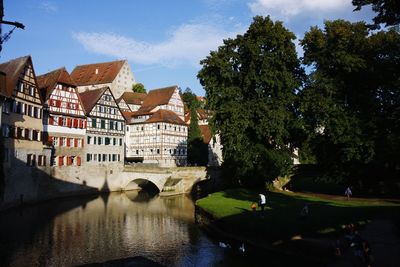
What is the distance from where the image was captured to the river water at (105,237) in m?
22.4

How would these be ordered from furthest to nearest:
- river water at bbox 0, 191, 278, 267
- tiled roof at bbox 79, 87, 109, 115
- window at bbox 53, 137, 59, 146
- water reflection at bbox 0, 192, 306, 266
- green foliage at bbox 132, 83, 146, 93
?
1. green foliage at bbox 132, 83, 146, 93
2. tiled roof at bbox 79, 87, 109, 115
3. window at bbox 53, 137, 59, 146
4. river water at bbox 0, 191, 278, 267
5. water reflection at bbox 0, 192, 306, 266

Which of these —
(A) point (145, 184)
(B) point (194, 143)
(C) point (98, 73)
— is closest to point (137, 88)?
(C) point (98, 73)

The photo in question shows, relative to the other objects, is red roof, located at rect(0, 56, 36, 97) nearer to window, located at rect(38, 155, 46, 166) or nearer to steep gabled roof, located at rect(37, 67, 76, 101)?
steep gabled roof, located at rect(37, 67, 76, 101)

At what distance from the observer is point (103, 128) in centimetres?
5922

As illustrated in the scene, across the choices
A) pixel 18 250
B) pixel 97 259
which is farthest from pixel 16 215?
pixel 97 259

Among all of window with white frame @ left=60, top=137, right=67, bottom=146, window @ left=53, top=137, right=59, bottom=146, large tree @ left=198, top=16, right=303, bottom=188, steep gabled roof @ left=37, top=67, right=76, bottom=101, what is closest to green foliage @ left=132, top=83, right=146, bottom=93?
steep gabled roof @ left=37, top=67, right=76, bottom=101

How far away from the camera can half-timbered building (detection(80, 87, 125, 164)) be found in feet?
187

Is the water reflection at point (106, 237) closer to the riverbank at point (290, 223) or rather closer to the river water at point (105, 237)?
the river water at point (105, 237)

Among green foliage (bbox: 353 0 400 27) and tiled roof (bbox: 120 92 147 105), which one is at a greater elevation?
tiled roof (bbox: 120 92 147 105)

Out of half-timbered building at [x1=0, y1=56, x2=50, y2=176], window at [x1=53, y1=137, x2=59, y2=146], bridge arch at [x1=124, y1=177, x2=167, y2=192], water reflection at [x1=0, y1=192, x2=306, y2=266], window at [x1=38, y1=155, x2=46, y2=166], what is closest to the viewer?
water reflection at [x1=0, y1=192, x2=306, y2=266]

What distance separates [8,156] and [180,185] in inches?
959

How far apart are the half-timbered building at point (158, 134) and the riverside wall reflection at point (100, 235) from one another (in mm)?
25116

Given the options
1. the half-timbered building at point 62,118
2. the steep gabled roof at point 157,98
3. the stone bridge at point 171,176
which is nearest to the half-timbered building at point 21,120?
the half-timbered building at point 62,118

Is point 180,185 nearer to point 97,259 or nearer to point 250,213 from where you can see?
point 250,213
